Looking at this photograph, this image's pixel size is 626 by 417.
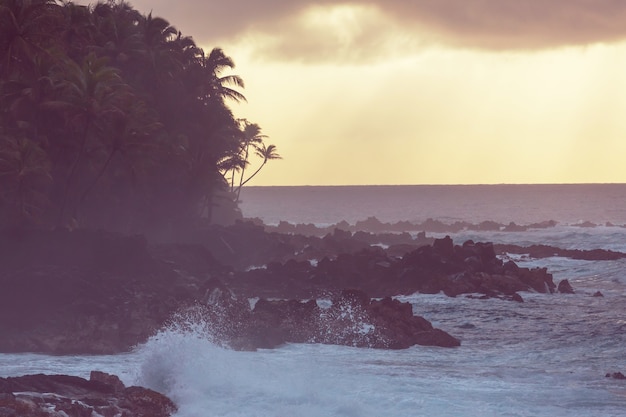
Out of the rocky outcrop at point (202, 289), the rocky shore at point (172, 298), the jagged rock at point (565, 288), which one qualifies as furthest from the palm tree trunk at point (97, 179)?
the jagged rock at point (565, 288)

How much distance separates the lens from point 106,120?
1462 inches

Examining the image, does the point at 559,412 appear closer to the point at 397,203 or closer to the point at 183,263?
the point at 183,263

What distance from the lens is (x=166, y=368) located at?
739 inches

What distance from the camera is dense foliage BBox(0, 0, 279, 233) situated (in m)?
32.5

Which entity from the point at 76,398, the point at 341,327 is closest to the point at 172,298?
the point at 341,327

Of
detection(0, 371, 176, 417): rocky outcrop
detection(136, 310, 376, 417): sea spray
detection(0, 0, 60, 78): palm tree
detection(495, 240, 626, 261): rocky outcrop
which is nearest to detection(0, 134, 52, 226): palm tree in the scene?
detection(0, 0, 60, 78): palm tree

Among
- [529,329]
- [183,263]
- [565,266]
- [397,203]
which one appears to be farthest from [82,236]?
[397,203]

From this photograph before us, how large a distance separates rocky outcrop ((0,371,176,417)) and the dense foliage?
16.9 m

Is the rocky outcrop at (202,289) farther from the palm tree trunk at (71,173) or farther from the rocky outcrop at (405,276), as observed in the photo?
the palm tree trunk at (71,173)

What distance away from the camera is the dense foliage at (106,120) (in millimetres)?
32531

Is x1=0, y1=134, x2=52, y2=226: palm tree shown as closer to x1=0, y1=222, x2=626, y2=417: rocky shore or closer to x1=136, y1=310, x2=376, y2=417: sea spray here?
x1=0, y1=222, x2=626, y2=417: rocky shore

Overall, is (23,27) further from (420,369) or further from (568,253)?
(568,253)

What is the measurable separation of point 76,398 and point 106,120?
23.3m

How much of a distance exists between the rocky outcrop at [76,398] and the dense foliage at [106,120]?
55.6ft
